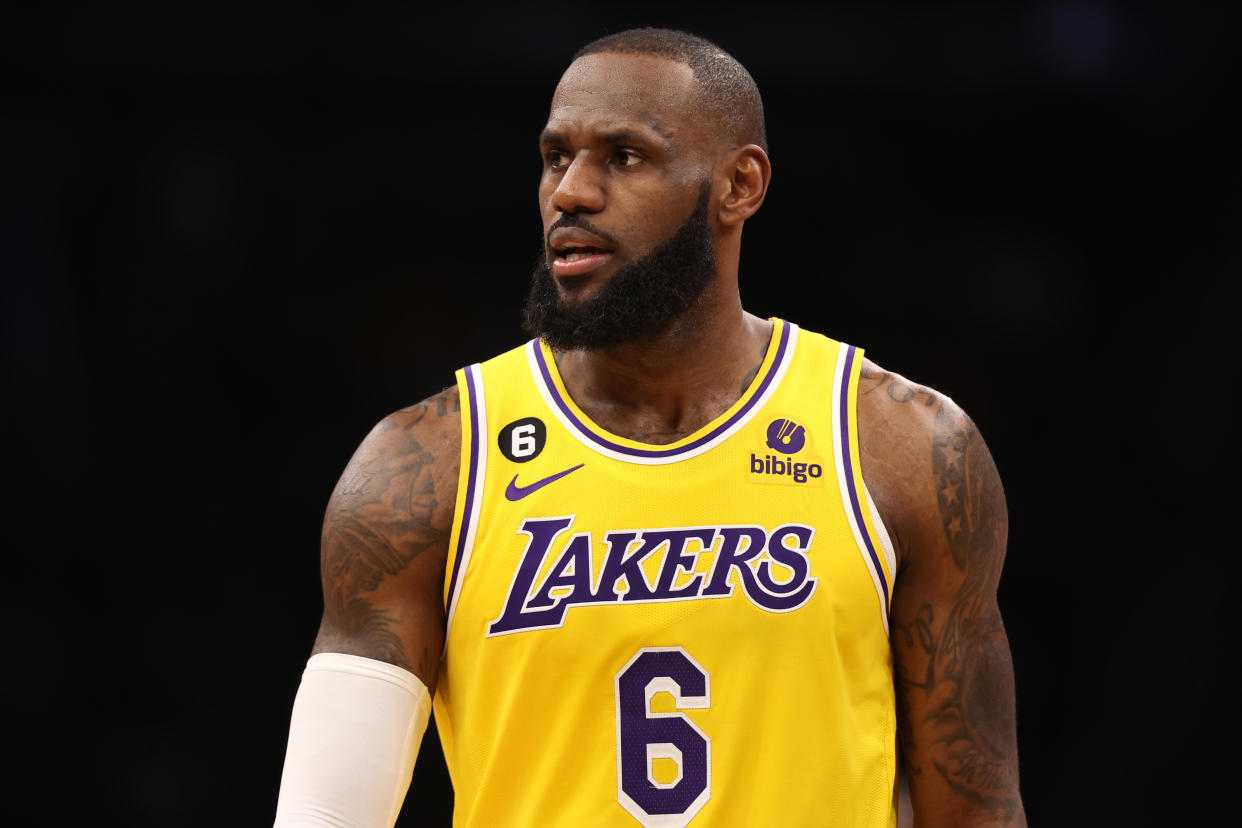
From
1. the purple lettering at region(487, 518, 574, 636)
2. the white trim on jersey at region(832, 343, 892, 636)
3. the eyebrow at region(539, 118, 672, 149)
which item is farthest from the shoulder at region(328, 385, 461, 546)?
the white trim on jersey at region(832, 343, 892, 636)

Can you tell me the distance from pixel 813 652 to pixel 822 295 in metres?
2.61

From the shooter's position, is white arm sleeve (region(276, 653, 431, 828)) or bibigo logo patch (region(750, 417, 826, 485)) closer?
white arm sleeve (region(276, 653, 431, 828))

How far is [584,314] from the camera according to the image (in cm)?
246

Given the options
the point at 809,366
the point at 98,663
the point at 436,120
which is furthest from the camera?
the point at 436,120

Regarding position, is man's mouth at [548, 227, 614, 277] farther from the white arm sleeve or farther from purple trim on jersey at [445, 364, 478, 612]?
the white arm sleeve

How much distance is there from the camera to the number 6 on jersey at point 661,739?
2318 mm

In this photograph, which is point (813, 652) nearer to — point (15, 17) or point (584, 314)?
point (584, 314)

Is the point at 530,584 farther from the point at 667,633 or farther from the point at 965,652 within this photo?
the point at 965,652

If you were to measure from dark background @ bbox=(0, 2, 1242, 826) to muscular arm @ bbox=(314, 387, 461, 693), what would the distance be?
221 cm

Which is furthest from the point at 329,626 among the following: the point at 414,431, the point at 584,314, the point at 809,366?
the point at 809,366

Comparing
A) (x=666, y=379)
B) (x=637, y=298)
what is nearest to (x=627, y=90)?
(x=637, y=298)

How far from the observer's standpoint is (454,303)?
4.73m

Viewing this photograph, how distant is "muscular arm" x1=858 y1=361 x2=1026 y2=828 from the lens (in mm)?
2434

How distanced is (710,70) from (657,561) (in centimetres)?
81
